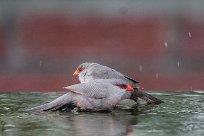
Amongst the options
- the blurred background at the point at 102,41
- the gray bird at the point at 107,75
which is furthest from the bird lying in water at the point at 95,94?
the blurred background at the point at 102,41

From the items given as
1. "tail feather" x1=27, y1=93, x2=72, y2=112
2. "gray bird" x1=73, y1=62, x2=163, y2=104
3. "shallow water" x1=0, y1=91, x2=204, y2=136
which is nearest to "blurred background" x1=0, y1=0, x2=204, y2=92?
"gray bird" x1=73, y1=62, x2=163, y2=104

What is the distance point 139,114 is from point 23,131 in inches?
23.7

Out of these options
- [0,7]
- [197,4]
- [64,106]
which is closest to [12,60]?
[0,7]

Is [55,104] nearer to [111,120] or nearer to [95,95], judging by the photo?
[95,95]

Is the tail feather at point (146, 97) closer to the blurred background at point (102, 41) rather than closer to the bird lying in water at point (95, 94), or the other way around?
the bird lying in water at point (95, 94)

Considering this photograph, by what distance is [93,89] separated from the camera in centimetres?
345

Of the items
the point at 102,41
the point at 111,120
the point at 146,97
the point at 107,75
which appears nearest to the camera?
the point at 111,120

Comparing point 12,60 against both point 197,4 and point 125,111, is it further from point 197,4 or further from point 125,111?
point 125,111

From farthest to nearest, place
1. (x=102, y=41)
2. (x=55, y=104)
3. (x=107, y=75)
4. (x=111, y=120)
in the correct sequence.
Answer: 1. (x=102, y=41)
2. (x=107, y=75)
3. (x=55, y=104)
4. (x=111, y=120)

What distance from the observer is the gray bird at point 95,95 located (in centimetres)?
336

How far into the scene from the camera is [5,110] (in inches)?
125

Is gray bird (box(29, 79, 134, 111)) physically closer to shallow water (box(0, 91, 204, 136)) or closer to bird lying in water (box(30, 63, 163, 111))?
bird lying in water (box(30, 63, 163, 111))

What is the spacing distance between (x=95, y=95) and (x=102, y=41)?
6.72 ft

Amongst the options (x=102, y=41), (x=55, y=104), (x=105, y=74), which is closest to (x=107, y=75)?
(x=105, y=74)
